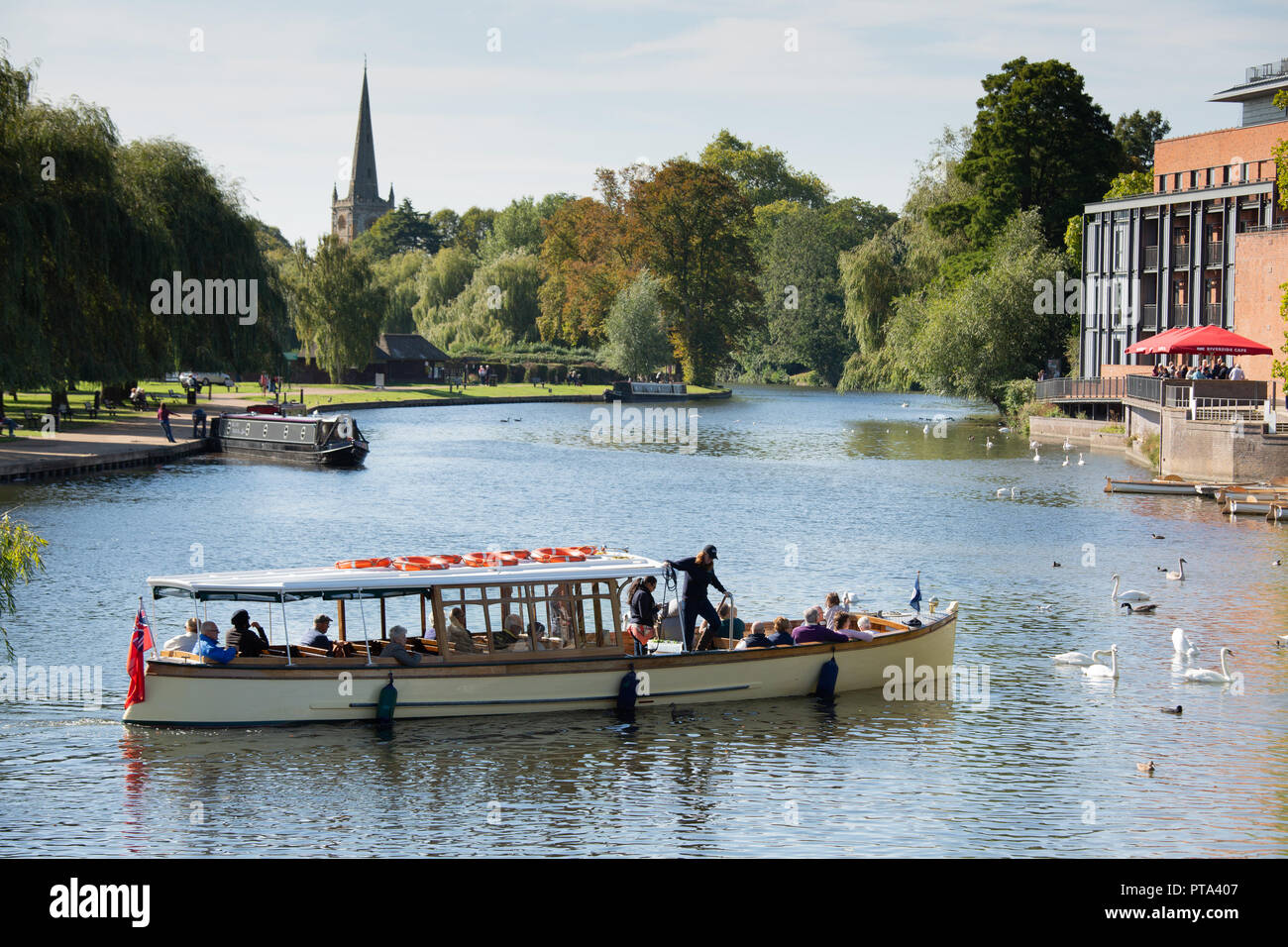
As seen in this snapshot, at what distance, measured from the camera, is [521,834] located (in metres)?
17.0

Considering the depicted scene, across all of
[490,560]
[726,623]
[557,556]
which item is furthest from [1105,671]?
[490,560]

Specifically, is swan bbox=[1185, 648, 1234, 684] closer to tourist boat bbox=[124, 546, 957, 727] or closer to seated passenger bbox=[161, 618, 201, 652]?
tourist boat bbox=[124, 546, 957, 727]

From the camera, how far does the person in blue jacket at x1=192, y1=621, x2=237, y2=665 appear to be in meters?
20.6

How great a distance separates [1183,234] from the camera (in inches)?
3115

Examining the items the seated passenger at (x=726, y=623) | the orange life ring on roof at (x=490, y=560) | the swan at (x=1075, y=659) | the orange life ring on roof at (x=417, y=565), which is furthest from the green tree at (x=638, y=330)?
the orange life ring on roof at (x=417, y=565)

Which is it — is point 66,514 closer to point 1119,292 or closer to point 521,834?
point 521,834

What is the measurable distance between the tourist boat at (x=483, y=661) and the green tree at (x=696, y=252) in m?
111

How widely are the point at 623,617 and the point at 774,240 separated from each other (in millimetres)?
144146

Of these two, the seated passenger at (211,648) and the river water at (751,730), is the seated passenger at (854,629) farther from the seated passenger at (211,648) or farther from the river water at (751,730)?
the seated passenger at (211,648)

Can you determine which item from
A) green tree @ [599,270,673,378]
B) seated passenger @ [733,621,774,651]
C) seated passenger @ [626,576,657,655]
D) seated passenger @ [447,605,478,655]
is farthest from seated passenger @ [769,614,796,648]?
green tree @ [599,270,673,378]

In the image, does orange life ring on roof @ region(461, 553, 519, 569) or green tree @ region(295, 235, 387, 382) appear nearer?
orange life ring on roof @ region(461, 553, 519, 569)

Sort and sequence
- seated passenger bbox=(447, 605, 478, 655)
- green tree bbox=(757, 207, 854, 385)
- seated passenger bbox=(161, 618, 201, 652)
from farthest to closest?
green tree bbox=(757, 207, 854, 385) → seated passenger bbox=(447, 605, 478, 655) → seated passenger bbox=(161, 618, 201, 652)

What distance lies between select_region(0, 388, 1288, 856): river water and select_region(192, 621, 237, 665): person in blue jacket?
1.18m
